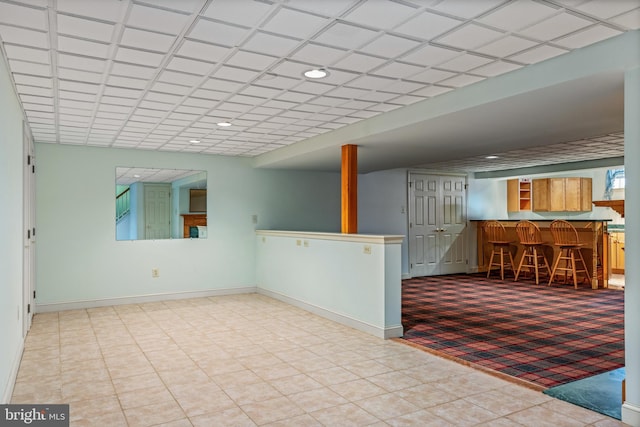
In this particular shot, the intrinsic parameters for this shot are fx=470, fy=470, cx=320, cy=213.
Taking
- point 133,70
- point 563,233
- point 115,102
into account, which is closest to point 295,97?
point 133,70

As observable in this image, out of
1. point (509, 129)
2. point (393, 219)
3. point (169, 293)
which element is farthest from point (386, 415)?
point (393, 219)

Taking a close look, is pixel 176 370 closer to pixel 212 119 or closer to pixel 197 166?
pixel 212 119

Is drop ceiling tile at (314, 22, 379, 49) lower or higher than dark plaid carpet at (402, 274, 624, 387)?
higher

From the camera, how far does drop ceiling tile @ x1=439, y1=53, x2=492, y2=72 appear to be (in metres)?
2.85

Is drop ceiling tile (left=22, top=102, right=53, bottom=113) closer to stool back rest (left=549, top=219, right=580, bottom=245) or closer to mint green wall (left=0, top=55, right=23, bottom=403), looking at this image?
mint green wall (left=0, top=55, right=23, bottom=403)

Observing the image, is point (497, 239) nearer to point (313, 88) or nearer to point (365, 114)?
point (365, 114)

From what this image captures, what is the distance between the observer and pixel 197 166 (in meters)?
6.77

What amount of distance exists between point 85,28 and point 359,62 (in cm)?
155

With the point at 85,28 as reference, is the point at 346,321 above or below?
below

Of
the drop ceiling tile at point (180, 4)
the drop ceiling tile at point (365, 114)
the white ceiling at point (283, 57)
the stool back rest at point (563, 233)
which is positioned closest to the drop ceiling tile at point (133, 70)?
the white ceiling at point (283, 57)

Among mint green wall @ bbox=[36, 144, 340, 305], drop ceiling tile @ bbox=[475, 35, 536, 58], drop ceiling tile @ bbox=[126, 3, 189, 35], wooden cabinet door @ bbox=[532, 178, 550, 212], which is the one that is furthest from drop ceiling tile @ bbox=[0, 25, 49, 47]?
wooden cabinet door @ bbox=[532, 178, 550, 212]

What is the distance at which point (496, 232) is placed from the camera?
8641mm

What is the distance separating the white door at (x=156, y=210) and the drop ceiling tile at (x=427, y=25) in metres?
4.73

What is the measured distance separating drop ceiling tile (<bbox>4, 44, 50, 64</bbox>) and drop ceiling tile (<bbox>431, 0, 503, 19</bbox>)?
2.22m
